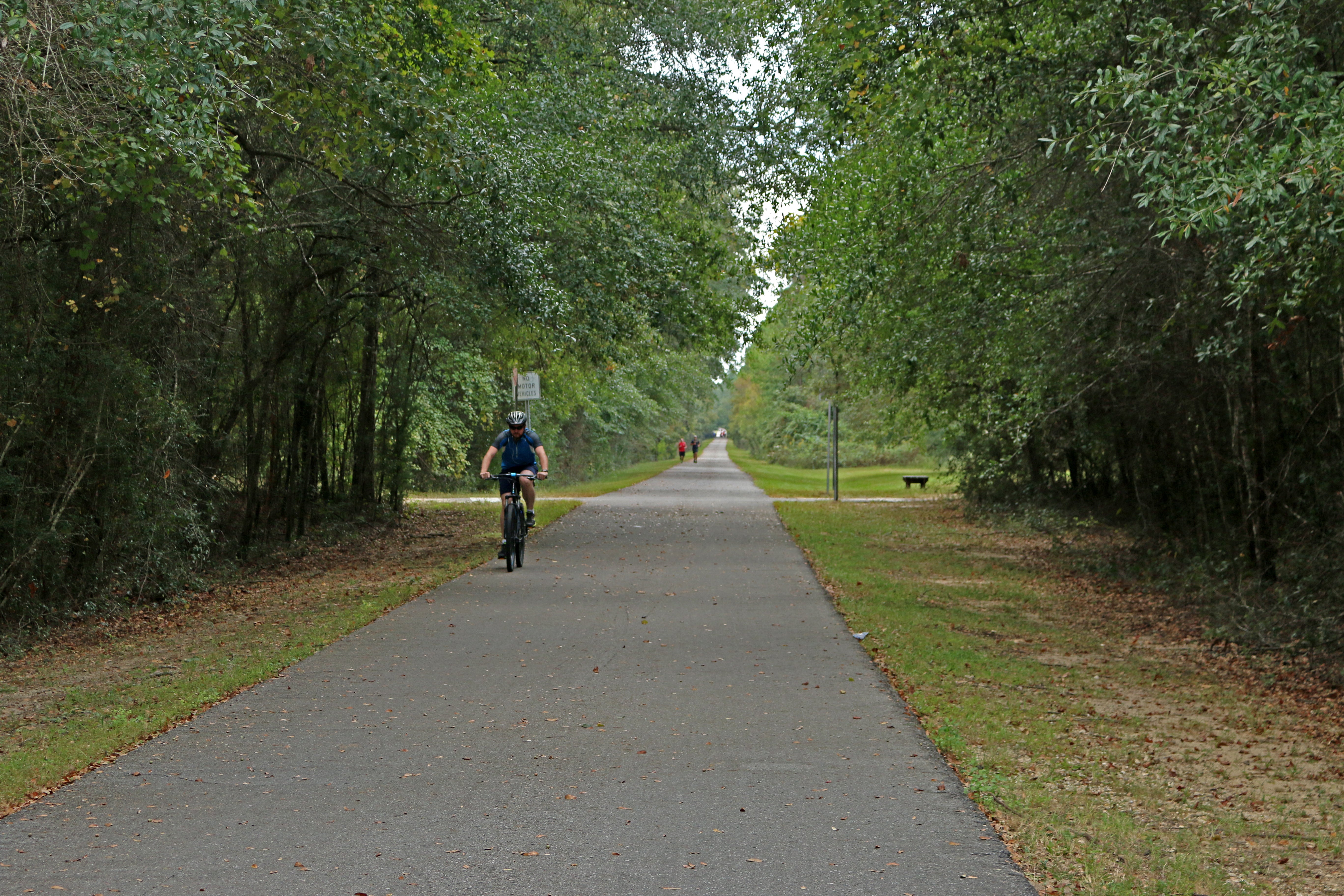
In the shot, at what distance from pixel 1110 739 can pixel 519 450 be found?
399 inches

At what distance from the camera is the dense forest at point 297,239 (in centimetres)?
917

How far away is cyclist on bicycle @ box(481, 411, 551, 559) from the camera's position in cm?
1631

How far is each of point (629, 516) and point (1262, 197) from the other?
68.1ft

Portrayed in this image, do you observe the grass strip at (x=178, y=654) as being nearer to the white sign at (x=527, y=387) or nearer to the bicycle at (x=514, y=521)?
the bicycle at (x=514, y=521)

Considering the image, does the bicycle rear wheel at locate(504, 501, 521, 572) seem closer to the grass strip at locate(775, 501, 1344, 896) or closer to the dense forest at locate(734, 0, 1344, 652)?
the grass strip at locate(775, 501, 1344, 896)

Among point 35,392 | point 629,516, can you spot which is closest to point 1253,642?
point 35,392

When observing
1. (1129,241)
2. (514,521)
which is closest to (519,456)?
(514,521)

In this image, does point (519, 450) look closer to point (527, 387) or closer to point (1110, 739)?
point (527, 387)

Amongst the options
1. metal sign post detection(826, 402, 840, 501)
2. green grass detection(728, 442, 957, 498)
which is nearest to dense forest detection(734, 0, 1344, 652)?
green grass detection(728, 442, 957, 498)

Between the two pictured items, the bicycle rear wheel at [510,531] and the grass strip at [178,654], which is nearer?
the grass strip at [178,654]

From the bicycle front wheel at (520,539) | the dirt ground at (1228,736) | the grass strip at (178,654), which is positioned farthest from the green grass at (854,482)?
the dirt ground at (1228,736)

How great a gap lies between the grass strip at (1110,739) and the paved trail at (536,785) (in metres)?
0.36

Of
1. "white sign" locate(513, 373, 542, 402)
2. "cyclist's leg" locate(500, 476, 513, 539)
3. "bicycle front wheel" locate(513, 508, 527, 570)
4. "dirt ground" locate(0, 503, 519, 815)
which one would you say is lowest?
"dirt ground" locate(0, 503, 519, 815)

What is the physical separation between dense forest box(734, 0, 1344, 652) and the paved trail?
388cm
